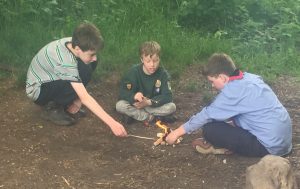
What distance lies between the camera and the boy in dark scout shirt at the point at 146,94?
5320 millimetres

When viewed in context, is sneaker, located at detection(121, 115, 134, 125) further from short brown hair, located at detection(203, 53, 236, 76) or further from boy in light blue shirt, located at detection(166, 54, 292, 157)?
→ short brown hair, located at detection(203, 53, 236, 76)

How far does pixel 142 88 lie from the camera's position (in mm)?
5395

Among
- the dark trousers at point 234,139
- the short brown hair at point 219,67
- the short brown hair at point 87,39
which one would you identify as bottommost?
the dark trousers at point 234,139

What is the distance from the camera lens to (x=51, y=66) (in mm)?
5043

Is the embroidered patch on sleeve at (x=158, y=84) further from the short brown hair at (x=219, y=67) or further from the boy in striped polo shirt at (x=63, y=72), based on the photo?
the short brown hair at (x=219, y=67)

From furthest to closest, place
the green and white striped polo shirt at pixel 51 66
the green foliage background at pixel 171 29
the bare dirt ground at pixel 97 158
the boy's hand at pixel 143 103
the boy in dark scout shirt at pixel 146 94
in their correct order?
the green foliage background at pixel 171 29
the boy in dark scout shirt at pixel 146 94
the boy's hand at pixel 143 103
the green and white striped polo shirt at pixel 51 66
the bare dirt ground at pixel 97 158

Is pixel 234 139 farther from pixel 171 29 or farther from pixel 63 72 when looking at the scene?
pixel 171 29

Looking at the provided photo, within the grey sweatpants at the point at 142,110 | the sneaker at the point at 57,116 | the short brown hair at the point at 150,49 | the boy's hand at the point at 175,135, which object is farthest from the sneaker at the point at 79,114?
the boy's hand at the point at 175,135

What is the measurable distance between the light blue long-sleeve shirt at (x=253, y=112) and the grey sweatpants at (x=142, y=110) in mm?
952

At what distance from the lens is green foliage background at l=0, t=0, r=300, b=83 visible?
22.0 ft

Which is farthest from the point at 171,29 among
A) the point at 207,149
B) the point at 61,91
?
the point at 207,149

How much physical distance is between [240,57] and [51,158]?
12.7ft

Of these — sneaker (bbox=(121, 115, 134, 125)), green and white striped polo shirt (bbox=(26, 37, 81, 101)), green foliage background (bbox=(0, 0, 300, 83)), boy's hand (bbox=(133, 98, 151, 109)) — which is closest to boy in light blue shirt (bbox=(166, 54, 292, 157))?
boy's hand (bbox=(133, 98, 151, 109))

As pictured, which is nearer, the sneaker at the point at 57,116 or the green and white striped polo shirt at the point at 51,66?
the green and white striped polo shirt at the point at 51,66
